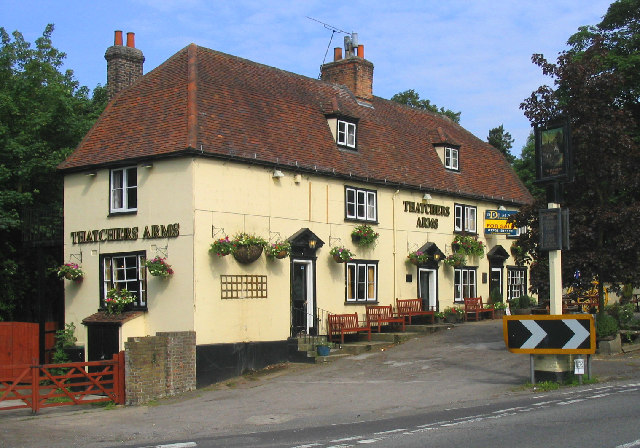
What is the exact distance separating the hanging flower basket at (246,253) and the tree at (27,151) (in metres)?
7.32

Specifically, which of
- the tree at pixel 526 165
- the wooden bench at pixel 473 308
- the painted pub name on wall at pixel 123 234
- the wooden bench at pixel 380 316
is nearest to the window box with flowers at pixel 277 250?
the painted pub name on wall at pixel 123 234

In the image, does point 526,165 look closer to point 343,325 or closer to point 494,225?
point 494,225

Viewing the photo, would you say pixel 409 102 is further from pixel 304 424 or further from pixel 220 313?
pixel 304 424

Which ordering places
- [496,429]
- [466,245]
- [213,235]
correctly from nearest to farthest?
[496,429]
[213,235]
[466,245]

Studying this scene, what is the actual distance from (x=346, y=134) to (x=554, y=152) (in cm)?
1127

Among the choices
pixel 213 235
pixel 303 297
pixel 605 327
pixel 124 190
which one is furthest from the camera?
pixel 303 297

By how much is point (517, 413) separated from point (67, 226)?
16.1m

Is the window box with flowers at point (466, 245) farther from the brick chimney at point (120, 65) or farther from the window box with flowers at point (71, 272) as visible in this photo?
the window box with flowers at point (71, 272)

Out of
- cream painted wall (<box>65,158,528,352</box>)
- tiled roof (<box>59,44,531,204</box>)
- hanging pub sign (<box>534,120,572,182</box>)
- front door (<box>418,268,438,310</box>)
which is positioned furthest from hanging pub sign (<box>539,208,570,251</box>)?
front door (<box>418,268,438,310</box>)

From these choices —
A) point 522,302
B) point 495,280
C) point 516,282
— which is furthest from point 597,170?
point 516,282

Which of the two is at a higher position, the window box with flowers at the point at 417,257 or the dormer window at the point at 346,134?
the dormer window at the point at 346,134

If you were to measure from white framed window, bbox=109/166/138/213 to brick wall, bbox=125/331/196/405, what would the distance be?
4.84 metres

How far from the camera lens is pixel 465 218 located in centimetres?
3192

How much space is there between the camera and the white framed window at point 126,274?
74.1ft
